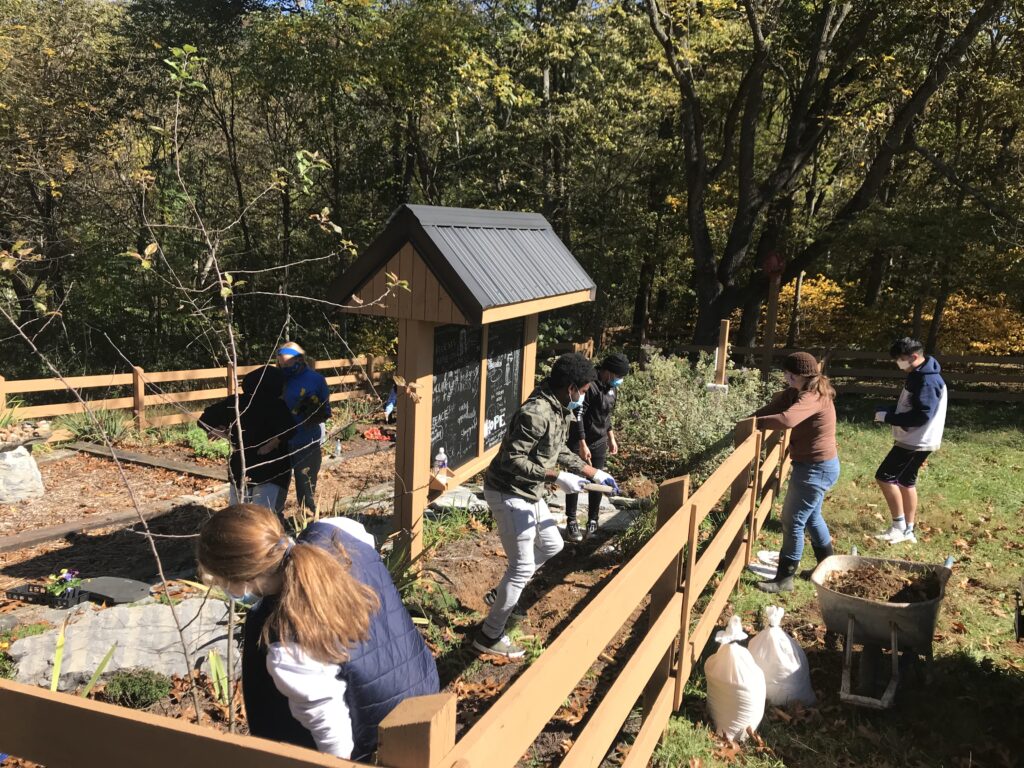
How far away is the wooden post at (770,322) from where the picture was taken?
48.5 feet

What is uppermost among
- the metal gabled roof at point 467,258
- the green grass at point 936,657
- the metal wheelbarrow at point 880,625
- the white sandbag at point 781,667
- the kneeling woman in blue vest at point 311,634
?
A: the metal gabled roof at point 467,258

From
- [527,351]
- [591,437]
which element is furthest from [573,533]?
[527,351]

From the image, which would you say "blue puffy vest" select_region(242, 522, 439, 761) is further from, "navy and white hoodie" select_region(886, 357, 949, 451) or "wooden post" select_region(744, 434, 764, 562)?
"navy and white hoodie" select_region(886, 357, 949, 451)

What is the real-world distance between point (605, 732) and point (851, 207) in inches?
591

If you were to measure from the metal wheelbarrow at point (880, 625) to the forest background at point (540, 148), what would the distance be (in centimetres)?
1074

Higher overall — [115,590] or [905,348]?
[905,348]

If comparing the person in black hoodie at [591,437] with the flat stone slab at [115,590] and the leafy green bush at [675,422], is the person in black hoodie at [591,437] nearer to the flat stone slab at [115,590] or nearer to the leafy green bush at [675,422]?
the leafy green bush at [675,422]

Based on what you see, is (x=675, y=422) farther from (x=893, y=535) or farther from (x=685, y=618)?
(x=685, y=618)

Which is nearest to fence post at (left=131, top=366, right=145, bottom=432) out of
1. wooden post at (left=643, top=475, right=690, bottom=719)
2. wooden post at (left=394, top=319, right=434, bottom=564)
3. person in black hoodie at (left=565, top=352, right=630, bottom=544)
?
wooden post at (left=394, top=319, right=434, bottom=564)

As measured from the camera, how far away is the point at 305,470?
19.6 feet

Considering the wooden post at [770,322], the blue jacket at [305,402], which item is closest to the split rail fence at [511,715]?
the blue jacket at [305,402]

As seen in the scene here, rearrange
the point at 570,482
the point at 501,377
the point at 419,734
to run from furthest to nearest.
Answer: the point at 501,377
the point at 570,482
the point at 419,734

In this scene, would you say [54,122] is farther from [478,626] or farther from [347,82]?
[478,626]

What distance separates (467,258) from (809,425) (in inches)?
107
